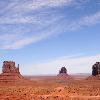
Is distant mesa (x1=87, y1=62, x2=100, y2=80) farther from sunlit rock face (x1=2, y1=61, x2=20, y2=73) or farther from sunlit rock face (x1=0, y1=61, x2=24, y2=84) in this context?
sunlit rock face (x1=2, y1=61, x2=20, y2=73)

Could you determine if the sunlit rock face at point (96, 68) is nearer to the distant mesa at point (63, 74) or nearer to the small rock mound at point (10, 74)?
the small rock mound at point (10, 74)

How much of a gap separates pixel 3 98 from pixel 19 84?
51460mm

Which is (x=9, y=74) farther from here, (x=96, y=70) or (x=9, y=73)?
(x=96, y=70)

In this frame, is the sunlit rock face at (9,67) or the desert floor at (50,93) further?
the sunlit rock face at (9,67)

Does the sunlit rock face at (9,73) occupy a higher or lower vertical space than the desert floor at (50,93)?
higher

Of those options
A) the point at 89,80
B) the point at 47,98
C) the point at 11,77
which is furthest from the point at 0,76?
the point at 47,98

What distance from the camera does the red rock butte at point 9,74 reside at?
113 m

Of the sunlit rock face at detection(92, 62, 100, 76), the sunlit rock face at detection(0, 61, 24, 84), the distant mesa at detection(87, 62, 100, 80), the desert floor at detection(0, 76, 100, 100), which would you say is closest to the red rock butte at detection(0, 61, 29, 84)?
the sunlit rock face at detection(0, 61, 24, 84)

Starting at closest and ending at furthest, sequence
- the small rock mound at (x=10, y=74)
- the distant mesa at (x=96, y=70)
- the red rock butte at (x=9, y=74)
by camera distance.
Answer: the small rock mound at (x=10, y=74), the red rock butte at (x=9, y=74), the distant mesa at (x=96, y=70)

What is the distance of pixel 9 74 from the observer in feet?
375

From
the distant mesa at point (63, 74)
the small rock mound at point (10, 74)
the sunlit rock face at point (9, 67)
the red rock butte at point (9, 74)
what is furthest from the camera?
the distant mesa at point (63, 74)

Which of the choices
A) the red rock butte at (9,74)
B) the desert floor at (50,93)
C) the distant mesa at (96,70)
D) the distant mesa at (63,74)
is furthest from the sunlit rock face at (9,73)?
the distant mesa at (63,74)

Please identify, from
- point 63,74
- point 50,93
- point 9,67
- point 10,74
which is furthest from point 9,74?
point 63,74

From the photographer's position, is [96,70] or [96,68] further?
[96,70]
